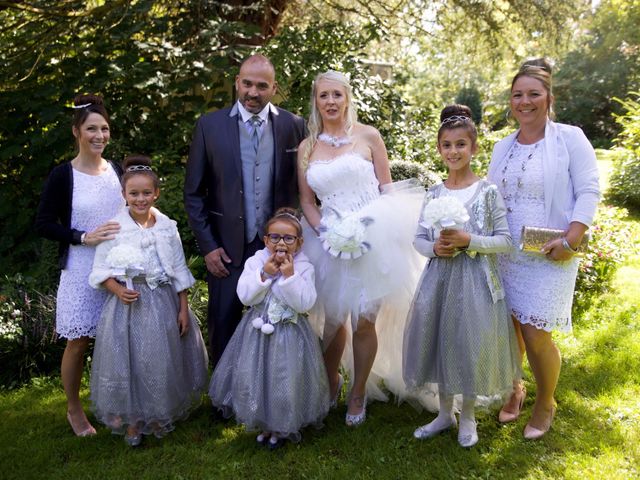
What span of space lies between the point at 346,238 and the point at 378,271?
0.34 m

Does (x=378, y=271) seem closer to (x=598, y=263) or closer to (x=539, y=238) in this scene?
(x=539, y=238)

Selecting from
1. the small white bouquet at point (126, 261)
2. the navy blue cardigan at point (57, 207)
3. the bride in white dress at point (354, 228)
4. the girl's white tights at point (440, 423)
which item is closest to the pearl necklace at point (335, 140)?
the bride in white dress at point (354, 228)

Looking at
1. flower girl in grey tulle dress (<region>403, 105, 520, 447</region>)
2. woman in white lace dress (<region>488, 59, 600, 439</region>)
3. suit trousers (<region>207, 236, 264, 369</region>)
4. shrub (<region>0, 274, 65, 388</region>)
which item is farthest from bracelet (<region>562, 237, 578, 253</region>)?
shrub (<region>0, 274, 65, 388</region>)

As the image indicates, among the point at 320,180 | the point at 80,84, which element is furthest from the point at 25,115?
the point at 320,180

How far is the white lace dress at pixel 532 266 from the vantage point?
10.0 ft

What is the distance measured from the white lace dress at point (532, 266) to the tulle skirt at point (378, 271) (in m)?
0.61

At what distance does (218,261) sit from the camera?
3.49m

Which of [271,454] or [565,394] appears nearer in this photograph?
[271,454]

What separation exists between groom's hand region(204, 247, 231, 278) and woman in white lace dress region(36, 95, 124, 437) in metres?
0.58

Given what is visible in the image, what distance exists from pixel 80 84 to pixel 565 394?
5187mm

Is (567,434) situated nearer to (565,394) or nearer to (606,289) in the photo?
(565,394)

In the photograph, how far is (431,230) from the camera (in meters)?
3.22

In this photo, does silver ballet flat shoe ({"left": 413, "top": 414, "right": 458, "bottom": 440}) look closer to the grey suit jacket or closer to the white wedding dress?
the white wedding dress

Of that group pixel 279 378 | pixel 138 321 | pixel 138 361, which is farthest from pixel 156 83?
pixel 279 378
